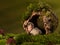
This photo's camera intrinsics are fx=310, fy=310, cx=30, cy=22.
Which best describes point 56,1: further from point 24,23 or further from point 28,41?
point 28,41

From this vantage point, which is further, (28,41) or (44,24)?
(44,24)

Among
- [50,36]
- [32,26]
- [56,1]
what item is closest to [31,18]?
[32,26]

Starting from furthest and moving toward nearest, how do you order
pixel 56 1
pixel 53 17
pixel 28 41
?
pixel 56 1 < pixel 53 17 < pixel 28 41

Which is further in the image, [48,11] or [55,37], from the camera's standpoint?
[48,11]

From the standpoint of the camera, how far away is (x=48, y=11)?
9211 millimetres

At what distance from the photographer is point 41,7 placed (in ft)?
30.4

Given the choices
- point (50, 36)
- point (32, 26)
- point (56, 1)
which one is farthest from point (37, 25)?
point (56, 1)

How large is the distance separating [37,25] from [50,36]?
4.14 ft

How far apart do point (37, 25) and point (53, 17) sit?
0.62 meters

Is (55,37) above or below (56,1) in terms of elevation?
below

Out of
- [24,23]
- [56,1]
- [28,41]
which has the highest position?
[56,1]

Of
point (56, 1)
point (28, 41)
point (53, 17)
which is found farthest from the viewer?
point (56, 1)

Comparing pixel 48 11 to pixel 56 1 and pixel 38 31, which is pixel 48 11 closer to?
pixel 38 31

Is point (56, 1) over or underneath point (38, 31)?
over
